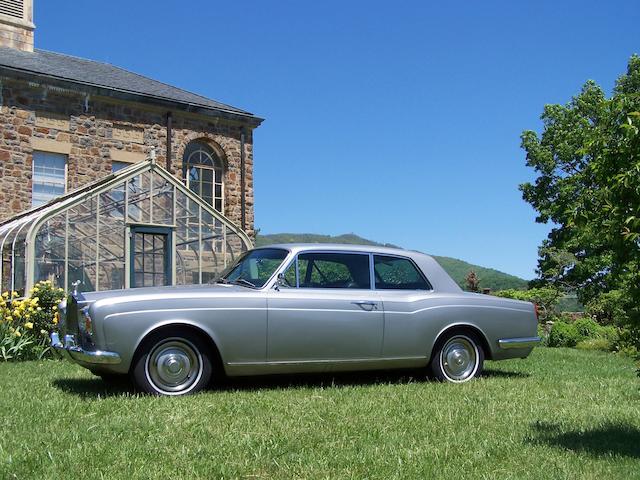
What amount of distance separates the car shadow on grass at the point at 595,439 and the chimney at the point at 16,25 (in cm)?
2002

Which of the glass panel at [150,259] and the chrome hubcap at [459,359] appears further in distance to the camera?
the glass panel at [150,259]

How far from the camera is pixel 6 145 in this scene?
16.8 metres

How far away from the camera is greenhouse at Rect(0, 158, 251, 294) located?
12.7 metres

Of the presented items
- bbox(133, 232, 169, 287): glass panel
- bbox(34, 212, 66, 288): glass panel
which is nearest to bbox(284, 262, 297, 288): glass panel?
bbox(34, 212, 66, 288): glass panel

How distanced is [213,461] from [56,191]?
15.2 m

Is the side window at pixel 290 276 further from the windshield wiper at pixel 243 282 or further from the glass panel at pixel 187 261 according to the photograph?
the glass panel at pixel 187 261

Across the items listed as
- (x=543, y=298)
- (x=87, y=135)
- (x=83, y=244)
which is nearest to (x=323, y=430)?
(x=83, y=244)

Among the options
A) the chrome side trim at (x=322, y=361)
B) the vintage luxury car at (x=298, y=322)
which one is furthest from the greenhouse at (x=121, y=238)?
the chrome side trim at (x=322, y=361)

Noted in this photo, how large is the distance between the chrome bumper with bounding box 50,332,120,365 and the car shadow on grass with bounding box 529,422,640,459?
363 centimetres

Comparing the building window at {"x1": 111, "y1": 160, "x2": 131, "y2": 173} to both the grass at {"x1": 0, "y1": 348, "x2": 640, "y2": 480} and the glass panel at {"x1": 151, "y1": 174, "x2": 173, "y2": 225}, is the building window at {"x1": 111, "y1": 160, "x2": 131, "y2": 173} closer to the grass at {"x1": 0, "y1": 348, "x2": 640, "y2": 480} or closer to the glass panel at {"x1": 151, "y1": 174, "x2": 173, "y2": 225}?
the glass panel at {"x1": 151, "y1": 174, "x2": 173, "y2": 225}

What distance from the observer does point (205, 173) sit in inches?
810

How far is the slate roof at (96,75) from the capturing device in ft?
58.4

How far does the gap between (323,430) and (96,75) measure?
17.2 meters

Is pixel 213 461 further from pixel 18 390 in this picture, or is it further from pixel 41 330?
pixel 41 330
